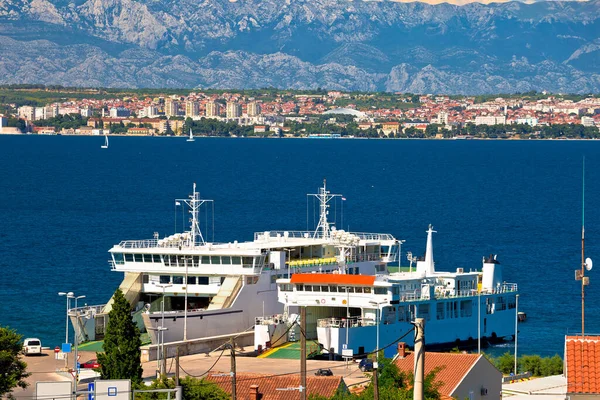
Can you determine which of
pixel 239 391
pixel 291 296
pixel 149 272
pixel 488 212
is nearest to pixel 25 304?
pixel 149 272

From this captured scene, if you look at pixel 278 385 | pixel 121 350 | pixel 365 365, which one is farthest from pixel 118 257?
pixel 278 385

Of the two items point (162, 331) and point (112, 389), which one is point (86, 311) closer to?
point (162, 331)

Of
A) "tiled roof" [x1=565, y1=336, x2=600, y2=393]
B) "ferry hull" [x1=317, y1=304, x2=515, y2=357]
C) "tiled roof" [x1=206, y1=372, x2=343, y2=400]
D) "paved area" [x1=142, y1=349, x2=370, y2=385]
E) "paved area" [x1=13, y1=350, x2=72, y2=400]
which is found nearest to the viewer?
"tiled roof" [x1=565, y1=336, x2=600, y2=393]

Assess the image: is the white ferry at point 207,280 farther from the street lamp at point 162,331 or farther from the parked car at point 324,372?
the parked car at point 324,372

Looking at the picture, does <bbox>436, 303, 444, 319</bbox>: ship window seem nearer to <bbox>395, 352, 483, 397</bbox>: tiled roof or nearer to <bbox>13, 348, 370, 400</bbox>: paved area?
<bbox>13, 348, 370, 400</bbox>: paved area

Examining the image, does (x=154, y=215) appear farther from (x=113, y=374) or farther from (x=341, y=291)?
(x=113, y=374)

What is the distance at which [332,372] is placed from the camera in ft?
146

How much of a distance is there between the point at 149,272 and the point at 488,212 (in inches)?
3122

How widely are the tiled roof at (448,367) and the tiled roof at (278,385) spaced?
236 centimetres

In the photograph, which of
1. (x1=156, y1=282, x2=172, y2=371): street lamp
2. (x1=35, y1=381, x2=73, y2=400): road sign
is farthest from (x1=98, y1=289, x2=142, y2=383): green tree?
(x1=35, y1=381, x2=73, y2=400): road sign

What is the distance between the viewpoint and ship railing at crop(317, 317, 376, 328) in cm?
5138

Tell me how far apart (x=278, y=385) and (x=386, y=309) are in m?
19.2

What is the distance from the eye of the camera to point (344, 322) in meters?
52.0

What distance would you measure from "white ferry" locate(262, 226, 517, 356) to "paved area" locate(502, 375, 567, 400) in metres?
9.68
